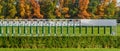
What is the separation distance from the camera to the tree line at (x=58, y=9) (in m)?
45.9

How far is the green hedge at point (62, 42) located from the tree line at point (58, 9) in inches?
1181

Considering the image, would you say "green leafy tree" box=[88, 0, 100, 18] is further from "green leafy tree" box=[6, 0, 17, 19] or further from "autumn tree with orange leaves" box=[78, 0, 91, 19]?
"green leafy tree" box=[6, 0, 17, 19]

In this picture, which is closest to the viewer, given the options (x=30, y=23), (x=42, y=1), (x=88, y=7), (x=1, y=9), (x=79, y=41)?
(x=79, y=41)

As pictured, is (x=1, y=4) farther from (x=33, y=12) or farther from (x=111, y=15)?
(x=111, y=15)

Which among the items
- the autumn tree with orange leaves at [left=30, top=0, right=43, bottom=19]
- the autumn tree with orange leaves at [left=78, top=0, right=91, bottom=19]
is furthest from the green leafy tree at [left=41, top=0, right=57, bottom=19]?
the autumn tree with orange leaves at [left=78, top=0, right=91, bottom=19]

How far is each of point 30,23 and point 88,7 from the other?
33.7m

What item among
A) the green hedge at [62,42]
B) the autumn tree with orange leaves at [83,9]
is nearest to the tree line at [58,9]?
the autumn tree with orange leaves at [83,9]

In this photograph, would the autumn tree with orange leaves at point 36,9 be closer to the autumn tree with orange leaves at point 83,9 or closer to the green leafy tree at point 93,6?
the autumn tree with orange leaves at point 83,9

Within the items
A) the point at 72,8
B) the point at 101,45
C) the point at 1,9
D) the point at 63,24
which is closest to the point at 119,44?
the point at 101,45

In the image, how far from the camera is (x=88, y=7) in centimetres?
A: 5159

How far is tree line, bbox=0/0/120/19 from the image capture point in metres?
45.9

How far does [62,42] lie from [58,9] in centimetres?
3450

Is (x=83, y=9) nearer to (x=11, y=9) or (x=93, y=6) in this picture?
(x=93, y=6)

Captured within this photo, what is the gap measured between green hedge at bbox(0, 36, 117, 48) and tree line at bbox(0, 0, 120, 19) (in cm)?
3001
